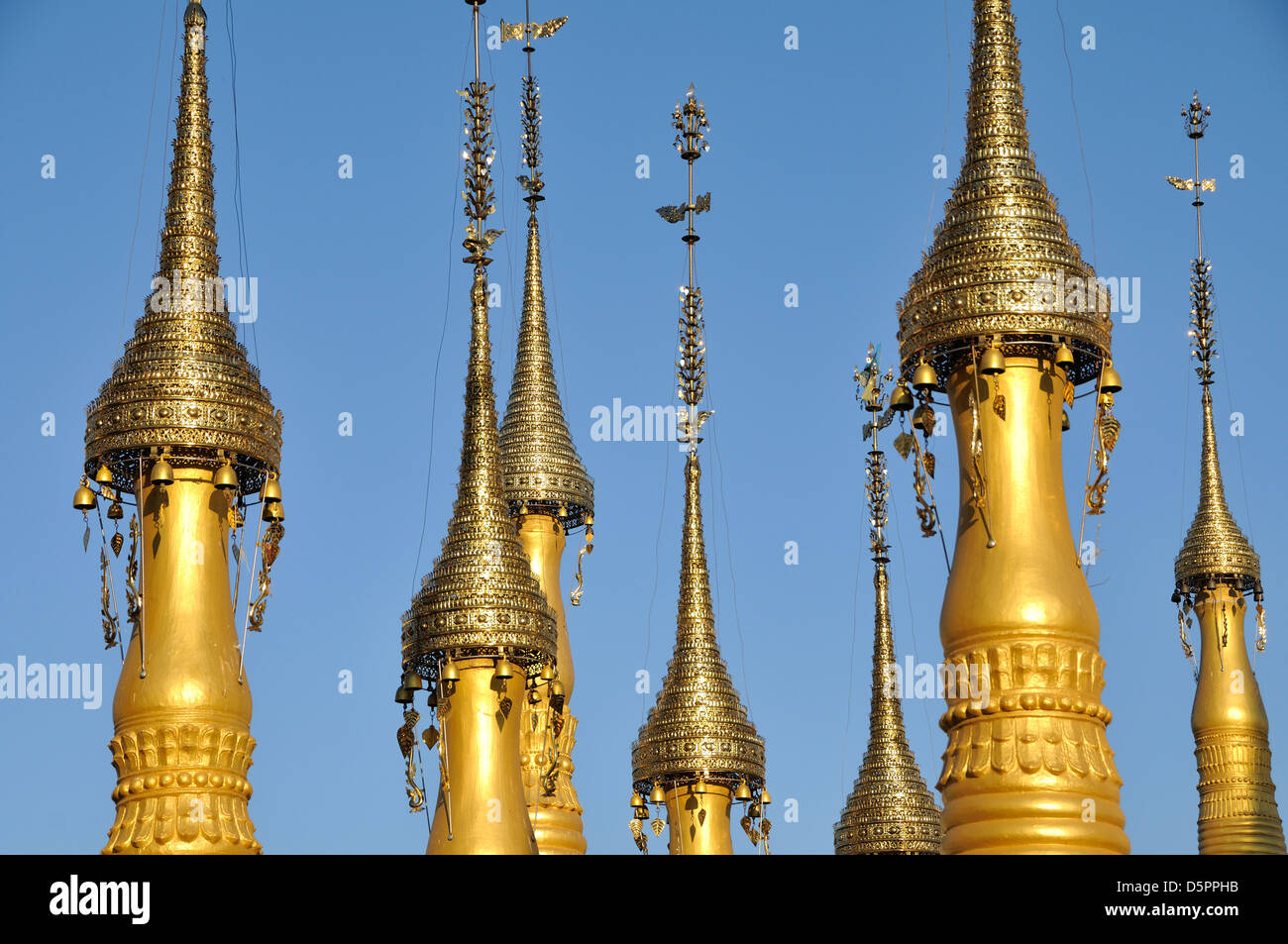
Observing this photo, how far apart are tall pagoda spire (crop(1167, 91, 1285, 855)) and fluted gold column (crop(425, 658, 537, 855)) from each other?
25480mm

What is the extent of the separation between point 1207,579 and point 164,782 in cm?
3463

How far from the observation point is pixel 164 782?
42.1 metres

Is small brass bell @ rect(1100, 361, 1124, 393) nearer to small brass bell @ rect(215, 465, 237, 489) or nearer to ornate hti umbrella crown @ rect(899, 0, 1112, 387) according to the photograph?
ornate hti umbrella crown @ rect(899, 0, 1112, 387)

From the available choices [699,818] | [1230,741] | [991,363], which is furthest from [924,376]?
[1230,741]

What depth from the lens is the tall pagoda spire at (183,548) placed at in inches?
1660

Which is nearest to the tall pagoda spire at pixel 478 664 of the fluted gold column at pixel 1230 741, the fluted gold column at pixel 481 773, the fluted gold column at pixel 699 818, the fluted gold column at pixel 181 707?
the fluted gold column at pixel 481 773

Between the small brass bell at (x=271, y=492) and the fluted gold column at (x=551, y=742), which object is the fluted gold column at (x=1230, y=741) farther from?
the small brass bell at (x=271, y=492)

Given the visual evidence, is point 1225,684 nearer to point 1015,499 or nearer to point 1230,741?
point 1230,741

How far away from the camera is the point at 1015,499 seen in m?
39.2

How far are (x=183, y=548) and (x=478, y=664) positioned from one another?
7114mm

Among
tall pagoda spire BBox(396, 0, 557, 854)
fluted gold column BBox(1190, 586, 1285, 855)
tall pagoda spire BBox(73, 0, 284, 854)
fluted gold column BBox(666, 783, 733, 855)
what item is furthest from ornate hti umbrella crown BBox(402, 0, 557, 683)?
fluted gold column BBox(1190, 586, 1285, 855)
